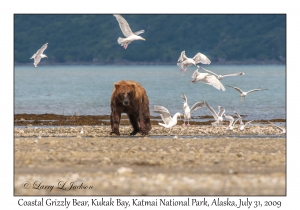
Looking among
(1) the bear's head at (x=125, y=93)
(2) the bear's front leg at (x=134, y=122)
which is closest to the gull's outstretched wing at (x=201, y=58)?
(2) the bear's front leg at (x=134, y=122)

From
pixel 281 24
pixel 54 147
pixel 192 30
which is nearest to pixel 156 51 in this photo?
pixel 192 30

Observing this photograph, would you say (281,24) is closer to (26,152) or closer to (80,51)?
(80,51)

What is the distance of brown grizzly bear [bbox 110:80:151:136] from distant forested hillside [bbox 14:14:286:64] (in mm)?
116223

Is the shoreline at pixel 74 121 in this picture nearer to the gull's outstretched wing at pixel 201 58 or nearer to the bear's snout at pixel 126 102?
the gull's outstretched wing at pixel 201 58

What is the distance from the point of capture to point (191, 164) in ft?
45.4

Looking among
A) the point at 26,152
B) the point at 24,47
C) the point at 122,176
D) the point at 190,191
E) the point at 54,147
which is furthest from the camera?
the point at 24,47

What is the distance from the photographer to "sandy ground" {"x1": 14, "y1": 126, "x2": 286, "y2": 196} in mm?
11516

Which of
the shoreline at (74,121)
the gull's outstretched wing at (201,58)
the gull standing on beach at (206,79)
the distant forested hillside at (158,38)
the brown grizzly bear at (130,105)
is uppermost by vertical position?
the distant forested hillside at (158,38)

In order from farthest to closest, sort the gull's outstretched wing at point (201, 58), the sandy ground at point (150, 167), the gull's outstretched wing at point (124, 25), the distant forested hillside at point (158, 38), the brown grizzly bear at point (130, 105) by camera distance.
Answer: the distant forested hillside at point (158, 38)
the gull's outstretched wing at point (201, 58)
the gull's outstretched wing at point (124, 25)
the brown grizzly bear at point (130, 105)
the sandy ground at point (150, 167)

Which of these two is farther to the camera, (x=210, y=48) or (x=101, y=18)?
(x=101, y=18)

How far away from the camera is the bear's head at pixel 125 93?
2006 cm

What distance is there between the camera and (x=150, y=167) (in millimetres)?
13516

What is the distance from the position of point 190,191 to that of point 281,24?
133913mm

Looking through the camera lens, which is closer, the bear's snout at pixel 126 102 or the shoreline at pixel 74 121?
the bear's snout at pixel 126 102
